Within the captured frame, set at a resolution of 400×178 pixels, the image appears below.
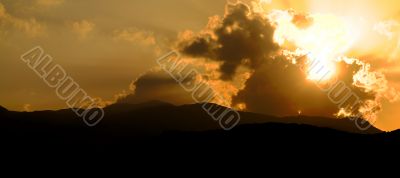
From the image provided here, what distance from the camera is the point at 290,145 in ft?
354

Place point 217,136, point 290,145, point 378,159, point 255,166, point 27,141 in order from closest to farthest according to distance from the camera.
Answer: point 378,159 < point 255,166 < point 290,145 < point 217,136 < point 27,141

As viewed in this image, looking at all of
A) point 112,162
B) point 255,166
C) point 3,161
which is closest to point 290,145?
point 255,166

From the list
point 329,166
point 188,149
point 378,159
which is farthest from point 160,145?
point 378,159

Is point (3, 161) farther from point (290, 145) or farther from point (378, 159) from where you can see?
point (378, 159)

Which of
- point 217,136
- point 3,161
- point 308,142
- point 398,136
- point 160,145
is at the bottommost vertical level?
point 3,161

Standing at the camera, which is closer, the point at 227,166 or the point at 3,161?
the point at 227,166

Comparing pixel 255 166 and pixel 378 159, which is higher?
pixel 378 159

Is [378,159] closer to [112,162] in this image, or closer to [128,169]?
[128,169]

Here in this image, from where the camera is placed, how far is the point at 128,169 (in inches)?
4363

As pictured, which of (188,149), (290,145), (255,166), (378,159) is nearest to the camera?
(378,159)

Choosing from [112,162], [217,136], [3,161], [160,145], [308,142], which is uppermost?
[308,142]

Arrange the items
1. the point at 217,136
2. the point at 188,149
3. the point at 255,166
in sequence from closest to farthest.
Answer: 1. the point at 255,166
2. the point at 188,149
3. the point at 217,136

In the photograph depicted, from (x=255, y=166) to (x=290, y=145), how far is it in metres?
13.1

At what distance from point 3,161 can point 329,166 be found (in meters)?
92.5
